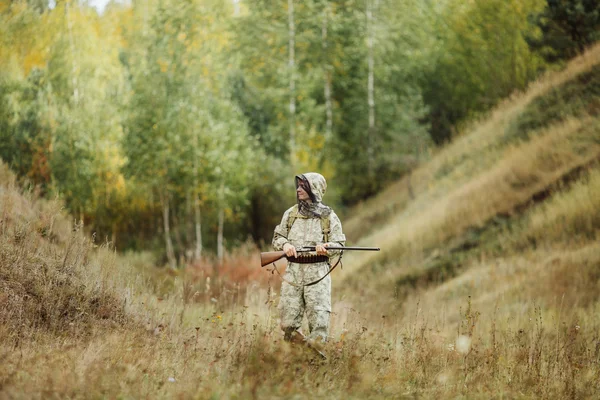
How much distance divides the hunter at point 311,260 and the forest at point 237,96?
811 centimetres

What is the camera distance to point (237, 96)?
23859 mm

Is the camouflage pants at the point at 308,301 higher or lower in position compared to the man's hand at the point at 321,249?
lower

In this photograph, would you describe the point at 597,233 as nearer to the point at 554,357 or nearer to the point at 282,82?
the point at 554,357

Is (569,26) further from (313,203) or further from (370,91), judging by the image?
(313,203)

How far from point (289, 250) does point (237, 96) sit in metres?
19.0

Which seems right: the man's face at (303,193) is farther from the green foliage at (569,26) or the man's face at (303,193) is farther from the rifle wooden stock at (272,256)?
the green foliage at (569,26)

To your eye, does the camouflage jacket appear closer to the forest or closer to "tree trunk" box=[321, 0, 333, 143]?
the forest

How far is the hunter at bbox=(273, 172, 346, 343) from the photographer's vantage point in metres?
5.62

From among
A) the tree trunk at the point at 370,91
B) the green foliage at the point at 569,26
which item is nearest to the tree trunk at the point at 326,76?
the tree trunk at the point at 370,91

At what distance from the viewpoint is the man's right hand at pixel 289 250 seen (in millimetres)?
5586

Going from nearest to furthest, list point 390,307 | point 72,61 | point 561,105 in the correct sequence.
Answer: point 390,307 < point 561,105 < point 72,61

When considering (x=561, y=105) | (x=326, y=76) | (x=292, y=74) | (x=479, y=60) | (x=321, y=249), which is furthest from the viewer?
(x=326, y=76)

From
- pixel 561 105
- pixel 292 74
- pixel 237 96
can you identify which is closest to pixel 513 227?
pixel 561 105

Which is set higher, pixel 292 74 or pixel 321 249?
pixel 292 74
